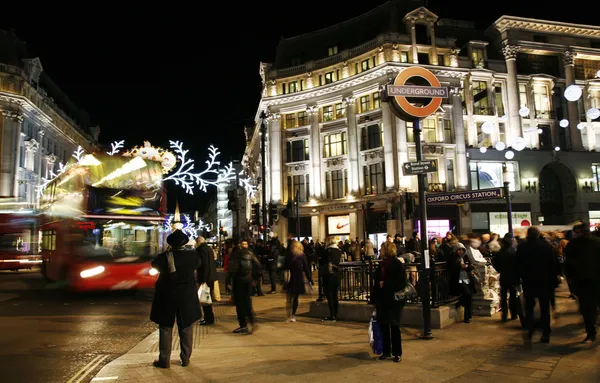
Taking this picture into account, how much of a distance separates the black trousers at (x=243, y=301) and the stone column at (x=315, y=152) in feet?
113

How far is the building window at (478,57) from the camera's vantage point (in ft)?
136

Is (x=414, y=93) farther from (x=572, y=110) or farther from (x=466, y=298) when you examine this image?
(x=572, y=110)

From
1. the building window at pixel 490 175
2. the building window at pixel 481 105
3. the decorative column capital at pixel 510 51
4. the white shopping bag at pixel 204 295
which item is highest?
the decorative column capital at pixel 510 51

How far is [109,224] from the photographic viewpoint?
14344 millimetres

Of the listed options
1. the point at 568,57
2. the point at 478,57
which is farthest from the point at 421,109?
the point at 568,57

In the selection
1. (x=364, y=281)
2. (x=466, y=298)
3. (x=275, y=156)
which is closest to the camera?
(x=466, y=298)

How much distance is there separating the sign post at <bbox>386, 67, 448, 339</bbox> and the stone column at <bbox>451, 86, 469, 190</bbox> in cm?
3101

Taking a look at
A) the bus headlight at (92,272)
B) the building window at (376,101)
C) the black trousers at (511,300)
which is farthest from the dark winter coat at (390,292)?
the building window at (376,101)

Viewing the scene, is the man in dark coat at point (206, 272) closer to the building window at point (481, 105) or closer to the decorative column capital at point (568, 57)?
the building window at point (481, 105)

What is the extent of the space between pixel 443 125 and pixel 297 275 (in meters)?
32.0

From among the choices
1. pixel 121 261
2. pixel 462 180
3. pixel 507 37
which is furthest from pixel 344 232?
pixel 121 261

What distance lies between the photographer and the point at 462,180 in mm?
38406

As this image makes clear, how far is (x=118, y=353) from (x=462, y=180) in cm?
3466

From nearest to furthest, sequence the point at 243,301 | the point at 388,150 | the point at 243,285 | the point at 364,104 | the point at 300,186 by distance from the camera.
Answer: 1. the point at 243,301
2. the point at 243,285
3. the point at 388,150
4. the point at 364,104
5. the point at 300,186
